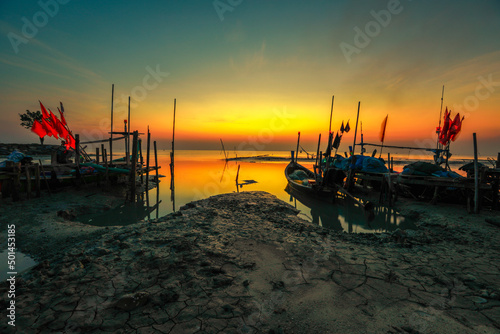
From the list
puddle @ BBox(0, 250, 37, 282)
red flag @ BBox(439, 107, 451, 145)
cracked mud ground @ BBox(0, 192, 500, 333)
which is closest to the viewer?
cracked mud ground @ BBox(0, 192, 500, 333)

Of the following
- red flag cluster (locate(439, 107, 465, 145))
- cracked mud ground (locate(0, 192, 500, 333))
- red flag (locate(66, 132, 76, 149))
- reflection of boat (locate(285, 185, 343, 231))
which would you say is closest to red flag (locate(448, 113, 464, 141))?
red flag cluster (locate(439, 107, 465, 145))

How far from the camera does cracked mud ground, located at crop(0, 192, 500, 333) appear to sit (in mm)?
3014

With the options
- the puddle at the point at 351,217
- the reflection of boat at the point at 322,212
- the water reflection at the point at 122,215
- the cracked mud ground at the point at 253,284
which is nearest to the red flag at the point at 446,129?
the puddle at the point at 351,217

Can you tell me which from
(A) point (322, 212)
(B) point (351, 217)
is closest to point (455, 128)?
(B) point (351, 217)

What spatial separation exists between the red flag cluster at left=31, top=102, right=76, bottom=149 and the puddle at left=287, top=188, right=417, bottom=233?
17287 mm

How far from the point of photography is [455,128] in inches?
707

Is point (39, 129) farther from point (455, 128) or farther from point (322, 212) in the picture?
point (455, 128)

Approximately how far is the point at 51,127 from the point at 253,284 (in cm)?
1748

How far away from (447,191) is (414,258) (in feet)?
33.9

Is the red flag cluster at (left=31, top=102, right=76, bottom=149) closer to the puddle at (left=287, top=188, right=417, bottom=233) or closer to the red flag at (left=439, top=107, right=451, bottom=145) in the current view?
the puddle at (left=287, top=188, right=417, bottom=233)

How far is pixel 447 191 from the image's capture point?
12.3m

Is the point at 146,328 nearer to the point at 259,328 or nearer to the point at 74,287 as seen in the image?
→ the point at 259,328

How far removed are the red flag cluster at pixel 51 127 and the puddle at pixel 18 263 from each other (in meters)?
10.9

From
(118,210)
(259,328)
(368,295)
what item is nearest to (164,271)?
(259,328)
